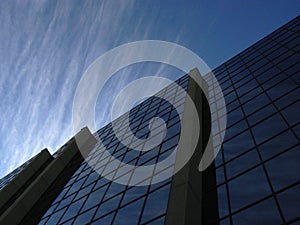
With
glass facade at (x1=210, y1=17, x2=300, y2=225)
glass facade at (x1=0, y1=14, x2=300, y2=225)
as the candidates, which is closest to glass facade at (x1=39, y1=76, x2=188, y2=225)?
glass facade at (x1=0, y1=14, x2=300, y2=225)

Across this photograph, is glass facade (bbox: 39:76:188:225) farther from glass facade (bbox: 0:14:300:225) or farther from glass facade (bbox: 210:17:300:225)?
glass facade (bbox: 210:17:300:225)

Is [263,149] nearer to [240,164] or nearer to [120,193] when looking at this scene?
[240,164]

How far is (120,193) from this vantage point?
16.1 m

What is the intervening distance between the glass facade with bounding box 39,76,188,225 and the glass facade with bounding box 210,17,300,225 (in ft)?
9.45

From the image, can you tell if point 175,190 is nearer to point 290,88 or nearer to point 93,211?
point 93,211

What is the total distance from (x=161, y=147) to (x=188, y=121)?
2.36 m

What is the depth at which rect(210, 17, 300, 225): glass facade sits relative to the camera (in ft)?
31.0

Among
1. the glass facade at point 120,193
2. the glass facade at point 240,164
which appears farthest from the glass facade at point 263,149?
the glass facade at point 120,193

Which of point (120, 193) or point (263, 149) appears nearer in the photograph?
point (263, 149)

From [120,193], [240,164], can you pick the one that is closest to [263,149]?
[240,164]

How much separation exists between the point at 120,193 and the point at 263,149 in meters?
7.82

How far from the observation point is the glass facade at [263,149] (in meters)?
9.44

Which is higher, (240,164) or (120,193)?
(120,193)

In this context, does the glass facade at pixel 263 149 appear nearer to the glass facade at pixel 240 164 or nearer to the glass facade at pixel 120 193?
the glass facade at pixel 240 164
